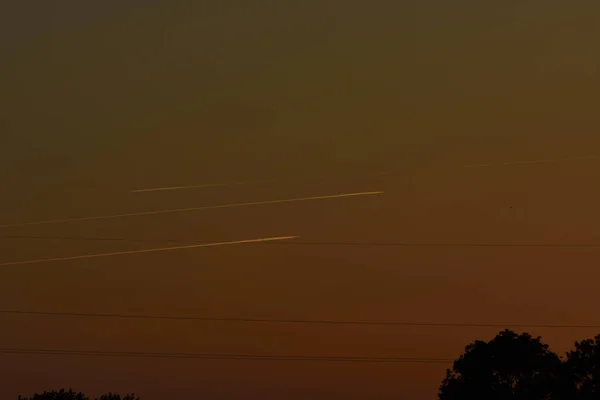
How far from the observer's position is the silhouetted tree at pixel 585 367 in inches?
7475

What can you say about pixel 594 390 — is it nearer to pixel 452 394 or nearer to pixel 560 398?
pixel 560 398

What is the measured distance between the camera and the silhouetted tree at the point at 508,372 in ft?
630

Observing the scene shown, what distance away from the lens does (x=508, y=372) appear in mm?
194250

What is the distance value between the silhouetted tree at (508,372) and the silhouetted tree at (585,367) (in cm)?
112

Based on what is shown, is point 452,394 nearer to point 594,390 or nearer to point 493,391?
point 493,391

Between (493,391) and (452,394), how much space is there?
17.7 ft

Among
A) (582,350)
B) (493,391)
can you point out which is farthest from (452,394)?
(582,350)

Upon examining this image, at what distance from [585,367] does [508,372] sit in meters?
9.81

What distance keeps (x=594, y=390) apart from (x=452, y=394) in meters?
18.2

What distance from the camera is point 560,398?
19038 centimetres

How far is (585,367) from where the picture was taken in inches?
7574

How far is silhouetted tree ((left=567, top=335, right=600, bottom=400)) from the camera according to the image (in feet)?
623

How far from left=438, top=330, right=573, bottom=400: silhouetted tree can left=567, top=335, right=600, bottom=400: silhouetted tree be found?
44.3 inches

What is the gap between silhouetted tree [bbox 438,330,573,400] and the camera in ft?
630
